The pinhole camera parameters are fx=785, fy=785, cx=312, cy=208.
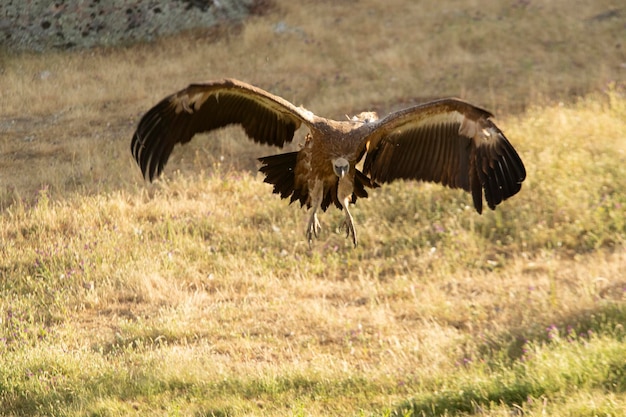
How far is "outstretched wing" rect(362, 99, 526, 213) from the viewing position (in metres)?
6.66

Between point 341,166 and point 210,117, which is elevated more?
point 210,117

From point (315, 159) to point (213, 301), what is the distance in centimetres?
431

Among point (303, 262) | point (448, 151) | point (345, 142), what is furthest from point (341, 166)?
point (303, 262)

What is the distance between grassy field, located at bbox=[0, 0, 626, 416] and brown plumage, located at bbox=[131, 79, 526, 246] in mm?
1895

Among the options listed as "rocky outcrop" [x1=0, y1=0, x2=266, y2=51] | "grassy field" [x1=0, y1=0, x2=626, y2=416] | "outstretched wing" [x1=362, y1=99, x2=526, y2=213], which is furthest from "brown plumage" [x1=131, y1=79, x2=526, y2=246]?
"rocky outcrop" [x1=0, y1=0, x2=266, y2=51]

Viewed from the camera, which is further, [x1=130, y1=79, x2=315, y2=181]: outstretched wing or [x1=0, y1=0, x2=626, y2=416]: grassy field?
[x1=0, y1=0, x2=626, y2=416]: grassy field

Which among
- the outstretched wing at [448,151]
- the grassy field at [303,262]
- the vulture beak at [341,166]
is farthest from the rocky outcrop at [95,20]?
the vulture beak at [341,166]

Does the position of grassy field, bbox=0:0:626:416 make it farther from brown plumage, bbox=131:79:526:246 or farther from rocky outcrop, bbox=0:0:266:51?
brown plumage, bbox=131:79:526:246

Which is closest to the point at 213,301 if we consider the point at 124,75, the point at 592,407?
the point at 592,407

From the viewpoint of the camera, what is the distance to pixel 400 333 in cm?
963

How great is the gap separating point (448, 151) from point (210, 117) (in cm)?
221

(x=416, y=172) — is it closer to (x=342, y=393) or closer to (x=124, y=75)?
(x=342, y=393)

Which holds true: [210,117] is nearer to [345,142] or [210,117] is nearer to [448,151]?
[345,142]

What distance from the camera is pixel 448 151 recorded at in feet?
23.9
